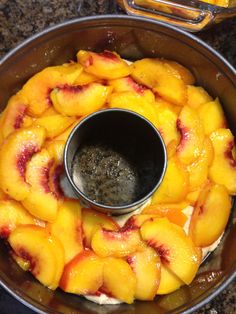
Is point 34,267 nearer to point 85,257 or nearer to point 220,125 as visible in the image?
point 85,257

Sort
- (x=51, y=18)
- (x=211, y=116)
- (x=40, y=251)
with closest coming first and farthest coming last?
(x=40, y=251)
(x=211, y=116)
(x=51, y=18)

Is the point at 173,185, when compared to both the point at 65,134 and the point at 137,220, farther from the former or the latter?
the point at 65,134

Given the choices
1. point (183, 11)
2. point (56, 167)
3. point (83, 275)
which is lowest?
point (83, 275)

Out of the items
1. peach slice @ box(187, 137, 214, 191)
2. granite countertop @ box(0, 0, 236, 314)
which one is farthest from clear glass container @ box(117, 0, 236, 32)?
peach slice @ box(187, 137, 214, 191)

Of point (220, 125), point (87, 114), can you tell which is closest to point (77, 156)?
point (87, 114)

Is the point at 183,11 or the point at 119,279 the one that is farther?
the point at 183,11

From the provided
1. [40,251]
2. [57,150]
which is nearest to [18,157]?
[57,150]

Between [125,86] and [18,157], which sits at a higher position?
[125,86]

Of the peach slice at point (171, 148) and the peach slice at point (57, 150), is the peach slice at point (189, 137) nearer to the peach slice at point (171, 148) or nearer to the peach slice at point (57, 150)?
the peach slice at point (171, 148)

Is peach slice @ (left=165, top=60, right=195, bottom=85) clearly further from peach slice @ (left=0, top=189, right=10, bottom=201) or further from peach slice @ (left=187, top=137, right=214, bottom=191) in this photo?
peach slice @ (left=0, top=189, right=10, bottom=201)
